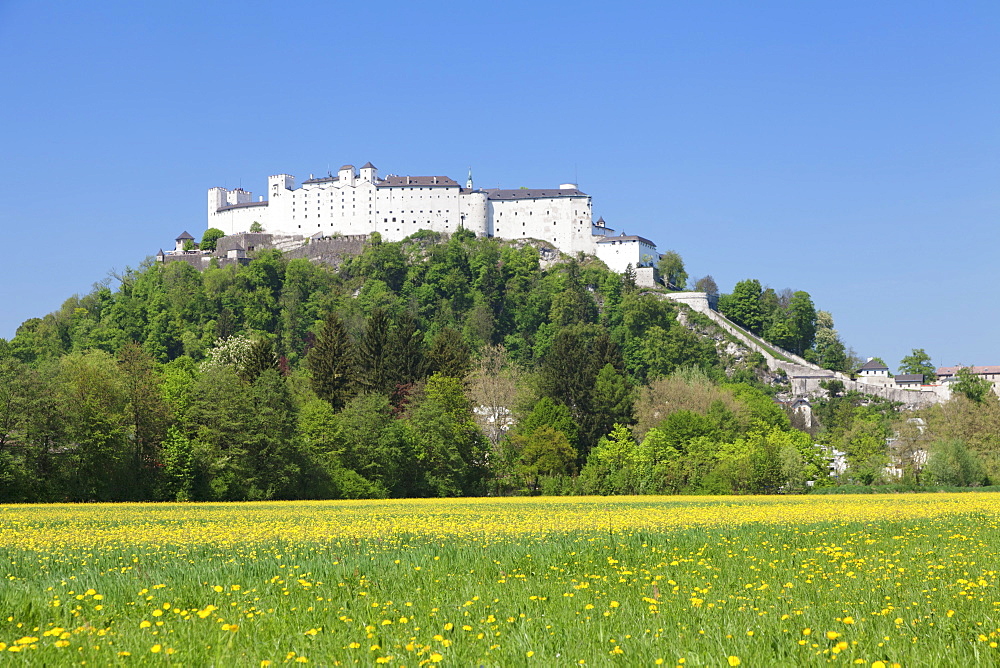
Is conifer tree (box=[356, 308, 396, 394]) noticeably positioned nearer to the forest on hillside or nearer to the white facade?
the forest on hillside

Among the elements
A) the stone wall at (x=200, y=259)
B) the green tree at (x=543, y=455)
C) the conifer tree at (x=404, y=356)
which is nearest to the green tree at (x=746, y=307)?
the stone wall at (x=200, y=259)

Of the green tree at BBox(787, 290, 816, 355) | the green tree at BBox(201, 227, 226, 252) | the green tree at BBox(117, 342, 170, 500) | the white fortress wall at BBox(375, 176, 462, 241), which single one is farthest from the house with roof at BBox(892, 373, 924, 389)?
the green tree at BBox(117, 342, 170, 500)

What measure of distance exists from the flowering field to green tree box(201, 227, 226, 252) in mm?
177150

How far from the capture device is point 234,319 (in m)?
156

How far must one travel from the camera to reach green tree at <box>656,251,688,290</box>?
187500 millimetres

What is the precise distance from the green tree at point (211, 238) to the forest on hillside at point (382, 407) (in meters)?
24.9

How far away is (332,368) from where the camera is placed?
8094 centimetres

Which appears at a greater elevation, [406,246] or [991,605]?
[406,246]

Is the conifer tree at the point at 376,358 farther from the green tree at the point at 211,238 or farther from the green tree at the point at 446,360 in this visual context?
the green tree at the point at 211,238

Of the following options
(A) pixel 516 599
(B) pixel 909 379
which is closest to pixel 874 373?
(B) pixel 909 379

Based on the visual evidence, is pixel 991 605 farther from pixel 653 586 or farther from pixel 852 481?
pixel 852 481

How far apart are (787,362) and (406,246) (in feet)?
226

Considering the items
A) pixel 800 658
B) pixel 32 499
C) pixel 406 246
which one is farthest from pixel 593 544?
pixel 406 246

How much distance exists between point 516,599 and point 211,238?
628 feet
